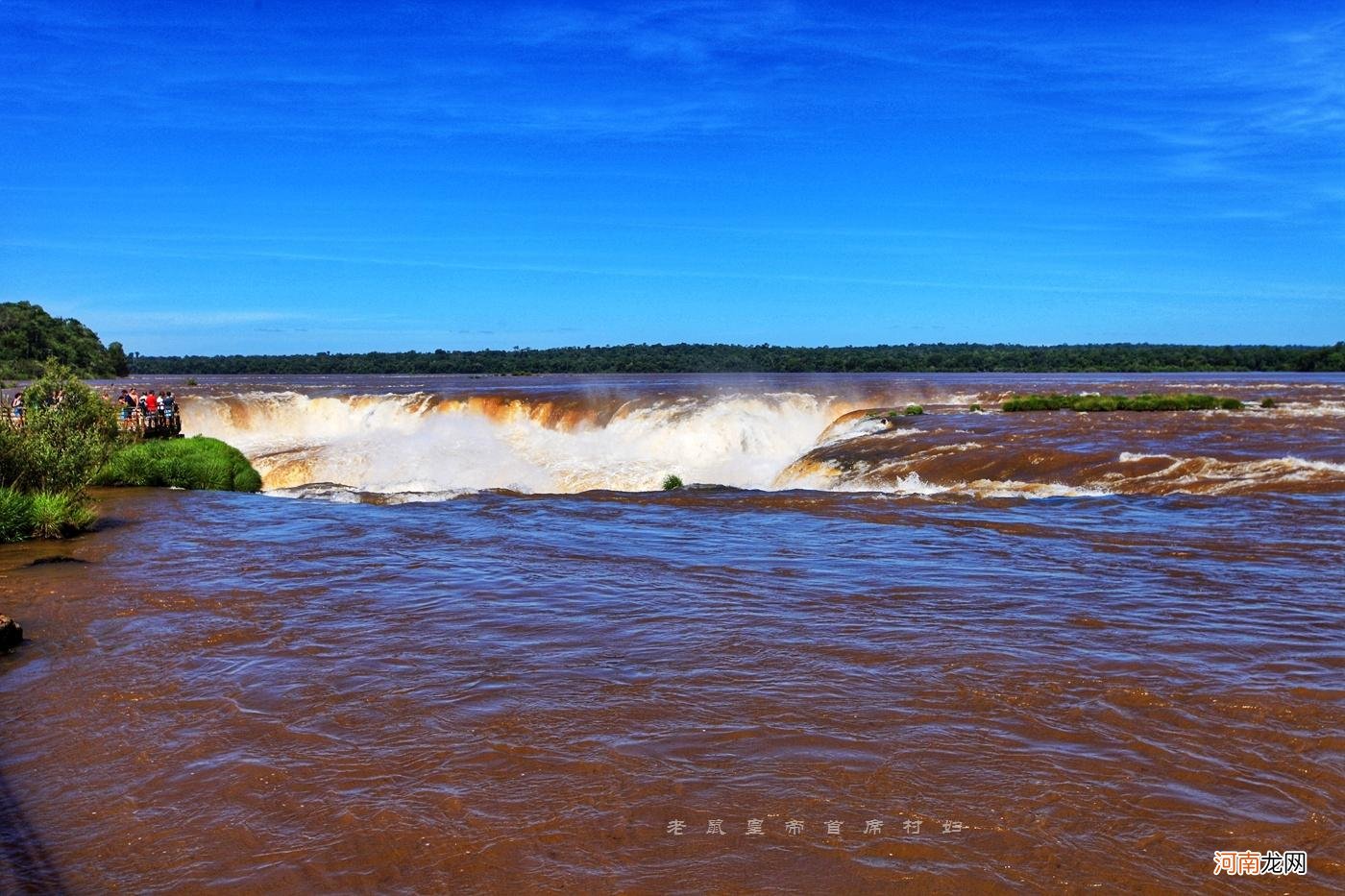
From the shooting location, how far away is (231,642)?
29.0 ft

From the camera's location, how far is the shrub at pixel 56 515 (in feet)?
46.4

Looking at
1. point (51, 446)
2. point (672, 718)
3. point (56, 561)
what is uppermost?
point (51, 446)

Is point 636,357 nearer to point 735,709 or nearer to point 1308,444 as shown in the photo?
point 1308,444

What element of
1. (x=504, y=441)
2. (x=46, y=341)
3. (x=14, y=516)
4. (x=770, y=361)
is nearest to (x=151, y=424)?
(x=14, y=516)

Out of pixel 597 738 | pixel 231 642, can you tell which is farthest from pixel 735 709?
pixel 231 642

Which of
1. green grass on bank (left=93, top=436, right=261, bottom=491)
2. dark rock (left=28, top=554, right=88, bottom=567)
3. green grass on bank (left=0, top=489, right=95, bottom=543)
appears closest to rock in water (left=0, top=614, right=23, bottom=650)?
dark rock (left=28, top=554, right=88, bottom=567)

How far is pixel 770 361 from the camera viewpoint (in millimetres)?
117062

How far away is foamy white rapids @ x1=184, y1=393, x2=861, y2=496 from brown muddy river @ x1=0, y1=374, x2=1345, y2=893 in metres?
9.70

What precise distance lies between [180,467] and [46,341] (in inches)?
3275

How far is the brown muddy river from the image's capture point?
4867 millimetres

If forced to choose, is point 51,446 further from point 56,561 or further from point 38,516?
point 56,561

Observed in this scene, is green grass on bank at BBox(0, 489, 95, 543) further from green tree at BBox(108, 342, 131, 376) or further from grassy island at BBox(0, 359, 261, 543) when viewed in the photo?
green tree at BBox(108, 342, 131, 376)

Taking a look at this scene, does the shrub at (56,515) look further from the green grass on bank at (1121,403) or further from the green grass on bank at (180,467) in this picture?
the green grass on bank at (1121,403)

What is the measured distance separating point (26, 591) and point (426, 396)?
32.8 metres
